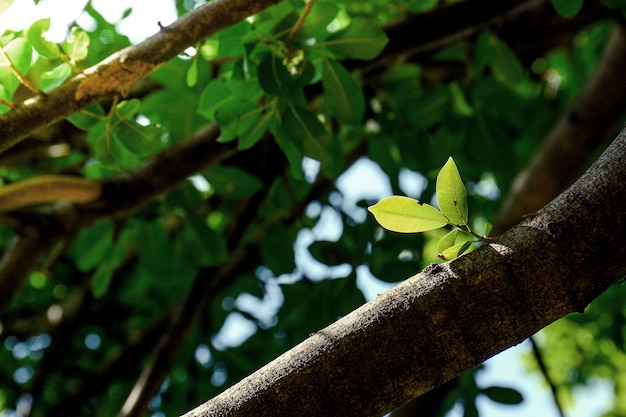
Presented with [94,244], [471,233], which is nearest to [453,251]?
[471,233]

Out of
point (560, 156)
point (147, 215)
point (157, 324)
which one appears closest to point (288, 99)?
point (147, 215)

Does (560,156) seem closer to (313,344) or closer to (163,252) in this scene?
(163,252)

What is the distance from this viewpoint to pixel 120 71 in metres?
1.44

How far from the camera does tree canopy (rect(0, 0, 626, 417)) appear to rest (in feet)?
3.34

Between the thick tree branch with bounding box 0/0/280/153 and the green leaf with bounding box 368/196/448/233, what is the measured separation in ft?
2.04

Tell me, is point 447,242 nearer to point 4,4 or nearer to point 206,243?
point 4,4

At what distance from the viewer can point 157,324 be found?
3.63 metres

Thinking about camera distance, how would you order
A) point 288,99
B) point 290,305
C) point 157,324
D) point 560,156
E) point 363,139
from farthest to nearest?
1. point 157,324
2. point 363,139
3. point 560,156
4. point 290,305
5. point 288,99

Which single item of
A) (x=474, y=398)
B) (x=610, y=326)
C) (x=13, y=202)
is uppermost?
(x=13, y=202)

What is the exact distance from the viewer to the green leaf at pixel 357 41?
182 centimetres

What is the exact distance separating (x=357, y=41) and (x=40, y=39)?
0.84 meters

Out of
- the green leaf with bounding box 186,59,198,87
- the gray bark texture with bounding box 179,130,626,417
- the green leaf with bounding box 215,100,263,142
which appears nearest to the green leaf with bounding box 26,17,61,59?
the green leaf with bounding box 186,59,198,87

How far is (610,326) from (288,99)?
9.13 ft

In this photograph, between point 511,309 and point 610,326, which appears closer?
point 511,309
